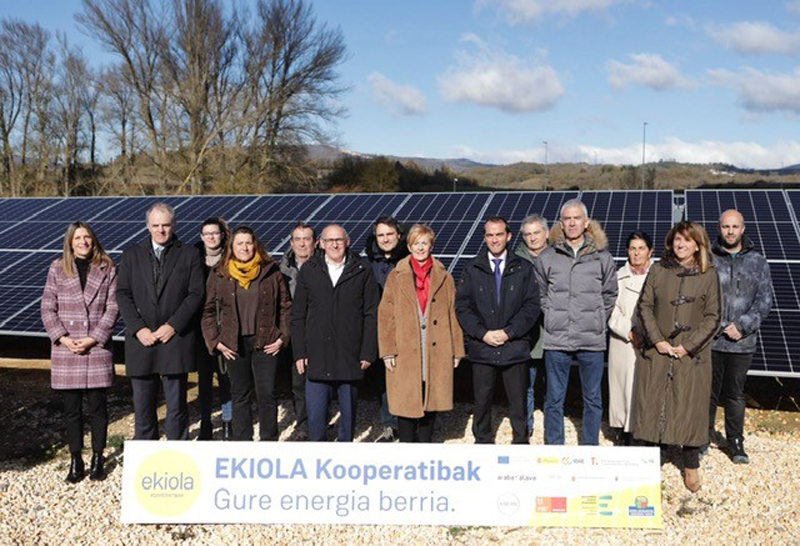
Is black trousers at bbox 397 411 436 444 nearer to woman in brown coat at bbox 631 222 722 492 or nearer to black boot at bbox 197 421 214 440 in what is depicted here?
woman in brown coat at bbox 631 222 722 492

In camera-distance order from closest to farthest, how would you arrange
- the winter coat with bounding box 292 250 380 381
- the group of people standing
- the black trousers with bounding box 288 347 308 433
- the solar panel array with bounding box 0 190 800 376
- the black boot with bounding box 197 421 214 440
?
the group of people standing
the winter coat with bounding box 292 250 380 381
the black boot with bounding box 197 421 214 440
the black trousers with bounding box 288 347 308 433
the solar panel array with bounding box 0 190 800 376

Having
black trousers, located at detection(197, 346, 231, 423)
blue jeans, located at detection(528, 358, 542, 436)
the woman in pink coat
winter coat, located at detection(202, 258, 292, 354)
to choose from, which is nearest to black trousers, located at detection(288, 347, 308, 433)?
black trousers, located at detection(197, 346, 231, 423)

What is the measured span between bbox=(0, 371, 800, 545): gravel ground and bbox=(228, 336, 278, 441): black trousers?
0.97 metres

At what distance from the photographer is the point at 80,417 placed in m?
5.36

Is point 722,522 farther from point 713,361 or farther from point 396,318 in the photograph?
point 396,318

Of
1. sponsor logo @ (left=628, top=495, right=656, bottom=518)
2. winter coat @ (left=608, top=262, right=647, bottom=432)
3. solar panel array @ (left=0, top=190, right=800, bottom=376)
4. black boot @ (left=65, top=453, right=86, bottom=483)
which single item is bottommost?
black boot @ (left=65, top=453, right=86, bottom=483)

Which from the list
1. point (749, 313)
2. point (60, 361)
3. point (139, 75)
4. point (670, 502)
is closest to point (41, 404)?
point (60, 361)

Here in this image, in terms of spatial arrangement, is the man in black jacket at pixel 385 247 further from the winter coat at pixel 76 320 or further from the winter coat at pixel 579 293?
the winter coat at pixel 76 320

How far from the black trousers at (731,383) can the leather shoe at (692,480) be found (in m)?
0.60

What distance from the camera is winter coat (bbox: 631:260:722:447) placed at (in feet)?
15.9

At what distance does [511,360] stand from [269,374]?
1.91m

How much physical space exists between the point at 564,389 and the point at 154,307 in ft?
10.8

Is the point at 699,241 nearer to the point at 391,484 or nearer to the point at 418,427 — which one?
the point at 418,427

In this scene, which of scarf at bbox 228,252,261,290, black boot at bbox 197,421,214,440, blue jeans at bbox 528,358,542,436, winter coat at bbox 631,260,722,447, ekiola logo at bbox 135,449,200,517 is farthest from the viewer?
black boot at bbox 197,421,214,440
